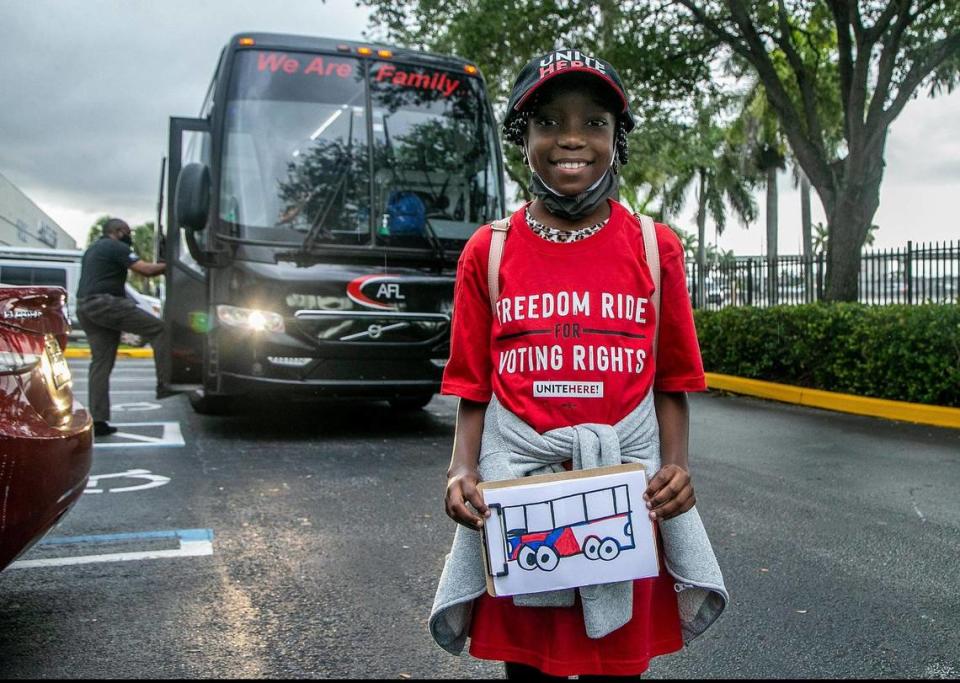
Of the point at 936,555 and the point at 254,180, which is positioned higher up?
the point at 254,180

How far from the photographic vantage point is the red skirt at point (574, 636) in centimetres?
173

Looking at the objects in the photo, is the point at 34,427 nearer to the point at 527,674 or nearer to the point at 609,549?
the point at 527,674

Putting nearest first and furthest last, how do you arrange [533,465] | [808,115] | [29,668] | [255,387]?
[533,465] < [29,668] < [255,387] < [808,115]

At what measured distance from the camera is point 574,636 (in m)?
1.73

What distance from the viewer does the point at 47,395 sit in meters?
3.33

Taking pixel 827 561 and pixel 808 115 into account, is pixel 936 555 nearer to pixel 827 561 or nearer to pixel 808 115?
pixel 827 561

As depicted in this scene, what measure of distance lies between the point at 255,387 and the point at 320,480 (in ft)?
4.62

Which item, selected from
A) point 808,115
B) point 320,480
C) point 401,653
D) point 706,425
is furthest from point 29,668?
point 808,115

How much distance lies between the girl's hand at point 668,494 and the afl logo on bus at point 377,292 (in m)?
5.61

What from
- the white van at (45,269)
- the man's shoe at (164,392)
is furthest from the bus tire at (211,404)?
the white van at (45,269)

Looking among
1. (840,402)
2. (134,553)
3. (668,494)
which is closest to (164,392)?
(134,553)

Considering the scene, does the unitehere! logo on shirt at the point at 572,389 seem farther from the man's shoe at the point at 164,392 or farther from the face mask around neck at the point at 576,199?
the man's shoe at the point at 164,392

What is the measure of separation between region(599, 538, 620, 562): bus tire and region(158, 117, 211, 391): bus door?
22.0ft

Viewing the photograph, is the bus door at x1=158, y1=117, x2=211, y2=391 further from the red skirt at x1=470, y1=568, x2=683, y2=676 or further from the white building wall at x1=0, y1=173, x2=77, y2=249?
the white building wall at x1=0, y1=173, x2=77, y2=249
